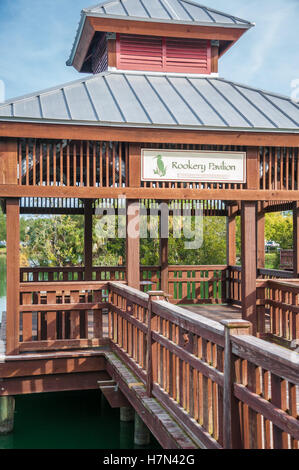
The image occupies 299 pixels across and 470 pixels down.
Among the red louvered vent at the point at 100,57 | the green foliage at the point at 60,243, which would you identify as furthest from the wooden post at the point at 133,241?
the green foliage at the point at 60,243

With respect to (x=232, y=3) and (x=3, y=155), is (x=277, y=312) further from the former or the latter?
(x=232, y=3)

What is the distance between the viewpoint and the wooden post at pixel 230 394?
359cm

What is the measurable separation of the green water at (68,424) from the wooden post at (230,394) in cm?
456

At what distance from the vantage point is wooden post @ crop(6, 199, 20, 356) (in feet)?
24.6

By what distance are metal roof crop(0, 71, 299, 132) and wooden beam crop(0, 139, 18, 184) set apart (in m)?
0.36

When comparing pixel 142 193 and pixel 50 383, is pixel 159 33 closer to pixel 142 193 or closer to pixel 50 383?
pixel 142 193

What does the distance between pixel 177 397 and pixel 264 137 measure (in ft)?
15.7

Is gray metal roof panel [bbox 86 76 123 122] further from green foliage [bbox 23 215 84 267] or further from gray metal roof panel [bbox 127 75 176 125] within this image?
green foliage [bbox 23 215 84 267]

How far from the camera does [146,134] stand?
7910 mm

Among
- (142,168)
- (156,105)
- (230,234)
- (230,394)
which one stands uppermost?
(156,105)

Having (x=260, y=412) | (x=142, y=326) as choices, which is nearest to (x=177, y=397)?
(x=142, y=326)

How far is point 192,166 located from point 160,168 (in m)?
0.50

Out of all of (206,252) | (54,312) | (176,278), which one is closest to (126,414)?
(54,312)

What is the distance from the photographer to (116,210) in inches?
514
